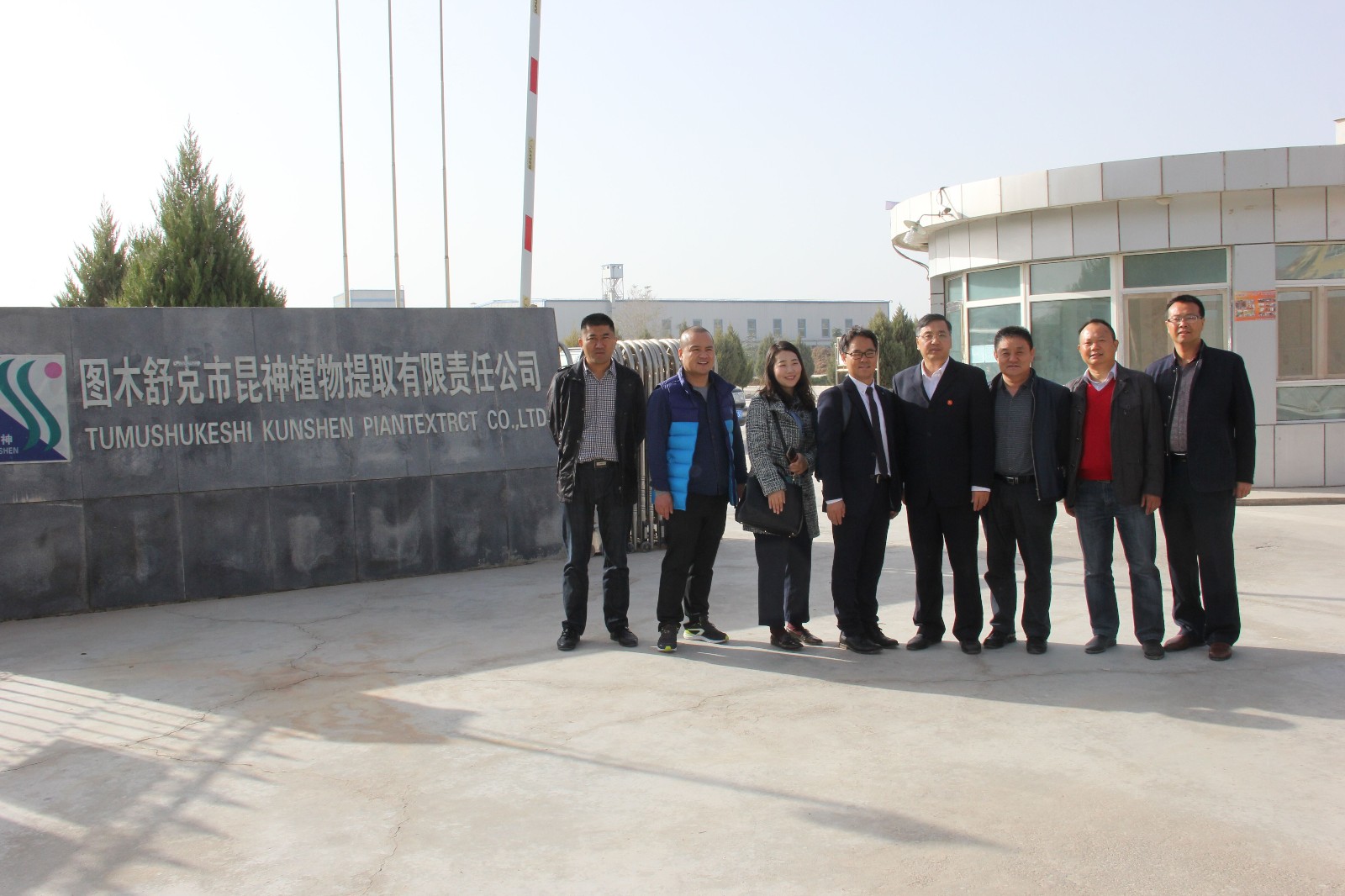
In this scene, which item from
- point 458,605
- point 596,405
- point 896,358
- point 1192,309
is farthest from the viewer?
point 896,358

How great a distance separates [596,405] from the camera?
6250mm

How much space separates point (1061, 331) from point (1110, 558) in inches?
326

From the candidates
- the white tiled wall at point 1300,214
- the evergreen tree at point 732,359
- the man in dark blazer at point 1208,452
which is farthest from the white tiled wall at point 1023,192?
the evergreen tree at point 732,359

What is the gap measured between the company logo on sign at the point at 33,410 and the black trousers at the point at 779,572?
470 centimetres

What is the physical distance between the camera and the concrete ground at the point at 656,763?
11.2 ft

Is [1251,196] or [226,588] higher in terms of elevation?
[1251,196]

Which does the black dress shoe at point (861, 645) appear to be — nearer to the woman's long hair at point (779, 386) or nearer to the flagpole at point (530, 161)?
the woman's long hair at point (779, 386)

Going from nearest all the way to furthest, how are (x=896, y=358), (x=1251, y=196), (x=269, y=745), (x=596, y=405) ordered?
(x=269, y=745) → (x=596, y=405) → (x=1251, y=196) → (x=896, y=358)

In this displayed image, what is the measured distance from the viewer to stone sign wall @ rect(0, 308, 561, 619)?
726cm

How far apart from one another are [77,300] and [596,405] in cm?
1642

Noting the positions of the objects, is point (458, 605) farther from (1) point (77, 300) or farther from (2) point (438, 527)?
(1) point (77, 300)

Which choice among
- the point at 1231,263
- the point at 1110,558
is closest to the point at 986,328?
the point at 1231,263

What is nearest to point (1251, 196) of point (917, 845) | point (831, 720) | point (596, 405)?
point (596, 405)

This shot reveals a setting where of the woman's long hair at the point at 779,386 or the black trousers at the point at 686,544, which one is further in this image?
the black trousers at the point at 686,544
